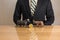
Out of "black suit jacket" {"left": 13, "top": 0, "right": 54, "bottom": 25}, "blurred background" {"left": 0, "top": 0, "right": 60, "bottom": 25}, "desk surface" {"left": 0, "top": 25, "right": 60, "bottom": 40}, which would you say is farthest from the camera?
"blurred background" {"left": 0, "top": 0, "right": 60, "bottom": 25}

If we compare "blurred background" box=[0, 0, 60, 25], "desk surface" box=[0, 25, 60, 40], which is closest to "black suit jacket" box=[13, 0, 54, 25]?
"blurred background" box=[0, 0, 60, 25]

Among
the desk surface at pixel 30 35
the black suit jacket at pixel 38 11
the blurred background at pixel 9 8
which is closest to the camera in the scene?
the desk surface at pixel 30 35

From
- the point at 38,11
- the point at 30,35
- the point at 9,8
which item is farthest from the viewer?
the point at 9,8

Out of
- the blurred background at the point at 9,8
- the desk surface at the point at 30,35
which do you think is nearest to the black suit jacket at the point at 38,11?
the blurred background at the point at 9,8

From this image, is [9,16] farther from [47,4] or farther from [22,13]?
[47,4]

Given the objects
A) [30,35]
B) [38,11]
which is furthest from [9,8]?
[30,35]

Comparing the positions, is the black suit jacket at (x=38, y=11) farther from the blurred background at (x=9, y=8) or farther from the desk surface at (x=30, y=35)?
the desk surface at (x=30, y=35)

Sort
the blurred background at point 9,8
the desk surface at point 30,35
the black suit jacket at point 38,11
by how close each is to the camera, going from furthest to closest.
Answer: the blurred background at point 9,8 < the black suit jacket at point 38,11 < the desk surface at point 30,35

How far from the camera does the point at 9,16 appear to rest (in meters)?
3.22

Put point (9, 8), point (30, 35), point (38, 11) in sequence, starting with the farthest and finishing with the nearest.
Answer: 1. point (9, 8)
2. point (38, 11)
3. point (30, 35)

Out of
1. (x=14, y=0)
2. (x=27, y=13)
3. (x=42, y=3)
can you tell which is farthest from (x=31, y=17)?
(x=14, y=0)

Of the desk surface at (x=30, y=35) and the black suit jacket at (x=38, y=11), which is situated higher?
the black suit jacket at (x=38, y=11)

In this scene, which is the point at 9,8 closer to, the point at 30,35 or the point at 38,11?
the point at 38,11

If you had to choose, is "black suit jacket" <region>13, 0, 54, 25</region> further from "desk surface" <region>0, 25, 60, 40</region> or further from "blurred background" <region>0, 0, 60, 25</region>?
"desk surface" <region>0, 25, 60, 40</region>
